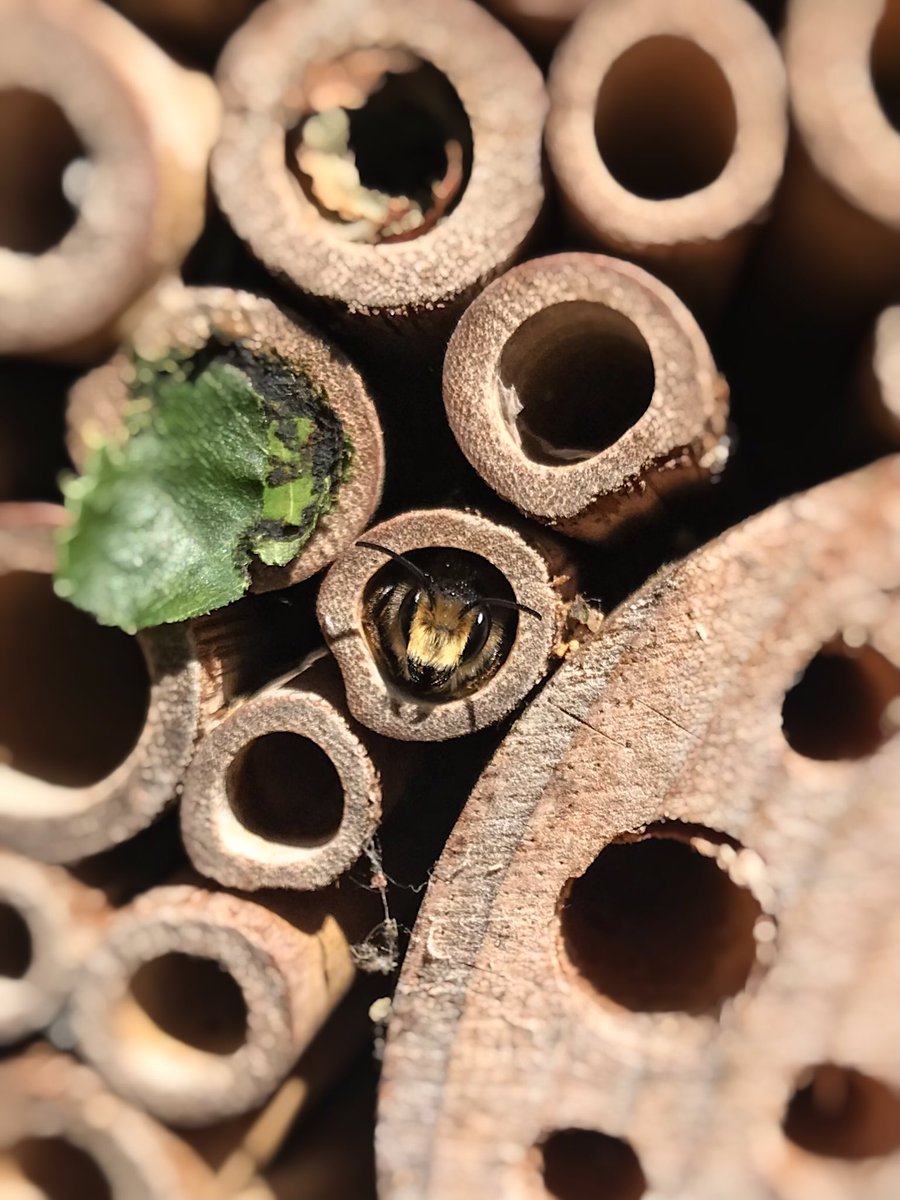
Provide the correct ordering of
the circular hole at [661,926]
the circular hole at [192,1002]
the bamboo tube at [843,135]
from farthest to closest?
the circular hole at [192,1002], the circular hole at [661,926], the bamboo tube at [843,135]

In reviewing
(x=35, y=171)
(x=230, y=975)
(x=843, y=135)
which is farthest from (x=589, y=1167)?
(x=35, y=171)

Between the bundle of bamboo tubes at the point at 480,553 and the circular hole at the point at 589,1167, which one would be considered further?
the circular hole at the point at 589,1167

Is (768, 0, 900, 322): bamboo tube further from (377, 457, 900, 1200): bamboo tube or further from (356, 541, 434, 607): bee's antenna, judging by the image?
(356, 541, 434, 607): bee's antenna

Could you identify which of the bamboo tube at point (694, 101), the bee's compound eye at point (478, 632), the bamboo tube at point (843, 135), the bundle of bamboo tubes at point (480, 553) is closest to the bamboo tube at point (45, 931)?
the bundle of bamboo tubes at point (480, 553)

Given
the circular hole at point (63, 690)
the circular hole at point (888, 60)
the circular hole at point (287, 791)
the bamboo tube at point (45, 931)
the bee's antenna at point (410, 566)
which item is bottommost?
the bamboo tube at point (45, 931)

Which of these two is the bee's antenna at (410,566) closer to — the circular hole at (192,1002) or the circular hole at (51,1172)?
the circular hole at (192,1002)

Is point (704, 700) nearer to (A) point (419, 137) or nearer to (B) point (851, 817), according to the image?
(B) point (851, 817)
